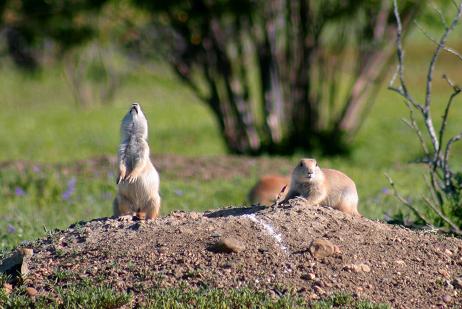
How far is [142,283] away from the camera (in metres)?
5.40

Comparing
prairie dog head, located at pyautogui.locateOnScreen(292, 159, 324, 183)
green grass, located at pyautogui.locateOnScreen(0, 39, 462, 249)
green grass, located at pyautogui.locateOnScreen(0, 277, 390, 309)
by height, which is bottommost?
green grass, located at pyautogui.locateOnScreen(0, 39, 462, 249)

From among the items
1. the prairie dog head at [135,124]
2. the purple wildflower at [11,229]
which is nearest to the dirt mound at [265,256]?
the prairie dog head at [135,124]

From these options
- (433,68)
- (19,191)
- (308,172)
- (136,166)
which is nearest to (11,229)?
(136,166)

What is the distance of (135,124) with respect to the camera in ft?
20.5

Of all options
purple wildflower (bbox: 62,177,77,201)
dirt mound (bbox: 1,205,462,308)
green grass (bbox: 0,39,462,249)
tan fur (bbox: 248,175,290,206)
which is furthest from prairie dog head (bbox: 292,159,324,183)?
purple wildflower (bbox: 62,177,77,201)

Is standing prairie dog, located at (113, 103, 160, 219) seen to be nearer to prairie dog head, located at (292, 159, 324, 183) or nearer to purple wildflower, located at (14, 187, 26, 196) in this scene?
prairie dog head, located at (292, 159, 324, 183)

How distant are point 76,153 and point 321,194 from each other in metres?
10.9

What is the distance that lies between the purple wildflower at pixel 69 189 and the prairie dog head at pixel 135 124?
163 inches

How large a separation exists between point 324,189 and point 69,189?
4.91 metres

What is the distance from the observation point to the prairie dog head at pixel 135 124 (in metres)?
6.26

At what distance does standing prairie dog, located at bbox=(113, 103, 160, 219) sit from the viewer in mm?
6223

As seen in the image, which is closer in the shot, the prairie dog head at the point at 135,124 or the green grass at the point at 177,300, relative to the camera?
the green grass at the point at 177,300

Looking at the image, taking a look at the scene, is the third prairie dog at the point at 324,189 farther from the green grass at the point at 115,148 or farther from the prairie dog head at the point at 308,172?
the green grass at the point at 115,148

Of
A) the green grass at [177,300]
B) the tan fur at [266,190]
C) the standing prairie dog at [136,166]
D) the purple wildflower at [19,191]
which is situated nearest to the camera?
the green grass at [177,300]
